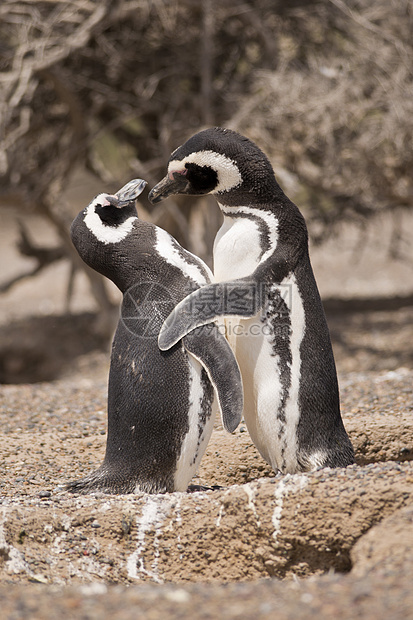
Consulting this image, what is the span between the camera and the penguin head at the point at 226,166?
9.67 feet

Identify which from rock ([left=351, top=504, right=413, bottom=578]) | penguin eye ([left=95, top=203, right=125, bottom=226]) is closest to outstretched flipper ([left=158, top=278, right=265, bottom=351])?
penguin eye ([left=95, top=203, right=125, bottom=226])

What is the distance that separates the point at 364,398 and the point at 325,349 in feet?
6.18

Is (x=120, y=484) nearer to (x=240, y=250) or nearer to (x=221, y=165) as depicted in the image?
(x=240, y=250)

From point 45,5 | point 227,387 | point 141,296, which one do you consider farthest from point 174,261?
point 45,5

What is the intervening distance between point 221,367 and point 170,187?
33.0 inches

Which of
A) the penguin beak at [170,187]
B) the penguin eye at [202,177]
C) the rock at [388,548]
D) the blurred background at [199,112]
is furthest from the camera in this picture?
the blurred background at [199,112]

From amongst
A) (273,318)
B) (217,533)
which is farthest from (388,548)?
(273,318)

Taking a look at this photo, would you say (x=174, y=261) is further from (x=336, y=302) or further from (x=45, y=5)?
(x=336, y=302)

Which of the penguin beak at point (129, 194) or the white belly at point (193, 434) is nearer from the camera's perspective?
the white belly at point (193, 434)

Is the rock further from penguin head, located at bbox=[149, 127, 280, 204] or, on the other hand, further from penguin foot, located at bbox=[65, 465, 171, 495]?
penguin head, located at bbox=[149, 127, 280, 204]

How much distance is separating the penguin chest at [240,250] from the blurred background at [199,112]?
172 inches

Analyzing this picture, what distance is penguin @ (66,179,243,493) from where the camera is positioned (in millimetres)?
2896

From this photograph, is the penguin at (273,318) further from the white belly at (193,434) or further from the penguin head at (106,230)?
the penguin head at (106,230)

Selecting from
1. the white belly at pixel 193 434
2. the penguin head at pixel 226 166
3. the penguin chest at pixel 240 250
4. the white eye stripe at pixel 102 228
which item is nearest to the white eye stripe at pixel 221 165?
the penguin head at pixel 226 166
